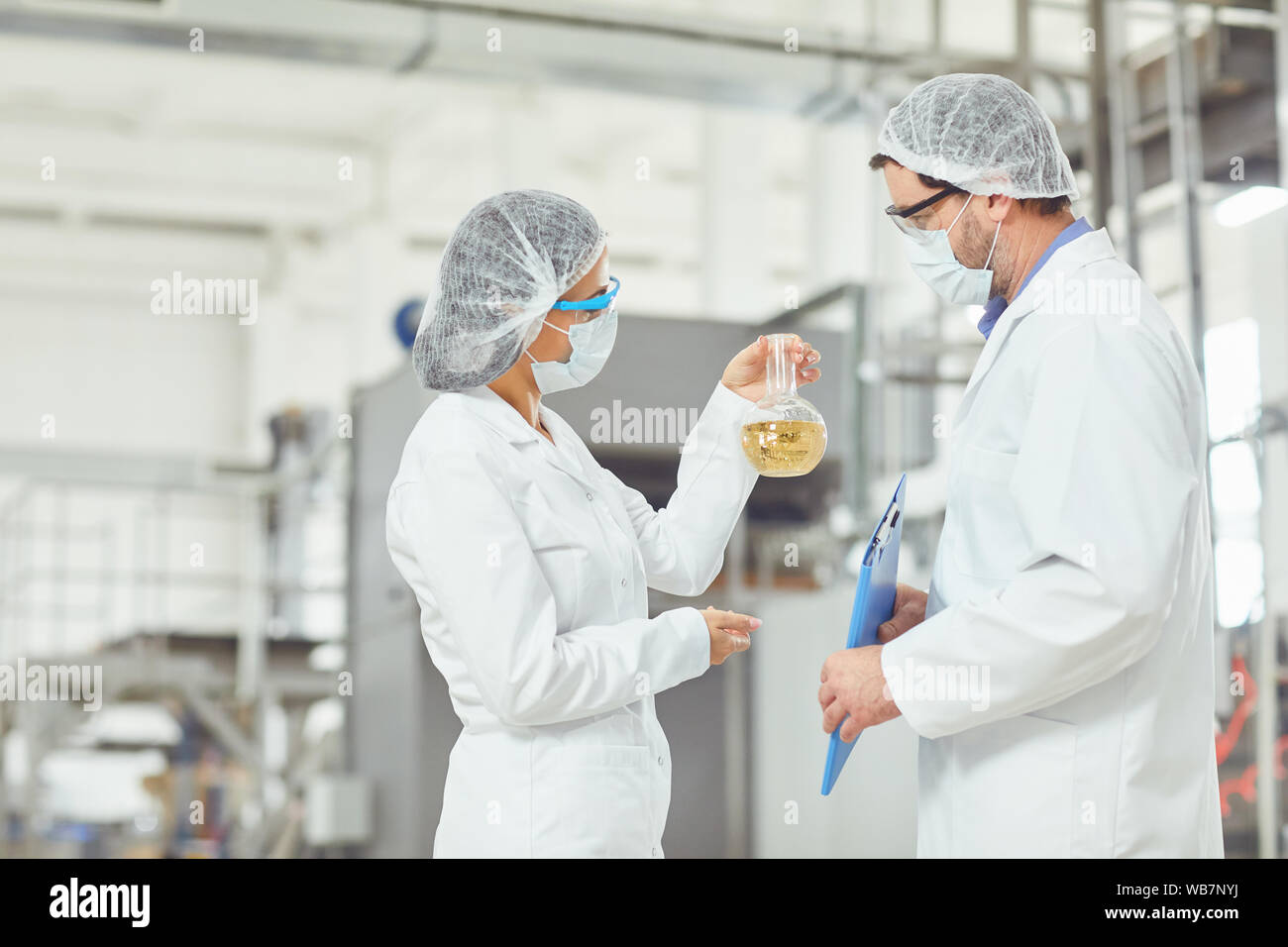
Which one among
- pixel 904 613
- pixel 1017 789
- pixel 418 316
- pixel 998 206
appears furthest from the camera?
pixel 418 316

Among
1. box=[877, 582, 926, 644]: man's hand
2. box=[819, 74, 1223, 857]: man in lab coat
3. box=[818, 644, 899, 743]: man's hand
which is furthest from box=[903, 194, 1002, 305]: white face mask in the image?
box=[818, 644, 899, 743]: man's hand

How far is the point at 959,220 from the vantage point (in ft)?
6.09

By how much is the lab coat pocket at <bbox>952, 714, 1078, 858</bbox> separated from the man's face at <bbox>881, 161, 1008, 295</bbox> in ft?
1.86

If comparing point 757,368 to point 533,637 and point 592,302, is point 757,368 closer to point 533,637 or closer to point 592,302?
point 592,302

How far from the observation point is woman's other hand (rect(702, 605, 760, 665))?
1756 mm

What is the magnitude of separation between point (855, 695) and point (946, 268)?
56 cm

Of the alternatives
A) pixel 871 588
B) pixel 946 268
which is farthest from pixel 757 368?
pixel 871 588

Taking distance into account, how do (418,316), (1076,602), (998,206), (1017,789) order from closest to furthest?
1. (1076,602)
2. (1017,789)
3. (998,206)
4. (418,316)

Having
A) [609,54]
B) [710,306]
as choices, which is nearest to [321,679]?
[710,306]

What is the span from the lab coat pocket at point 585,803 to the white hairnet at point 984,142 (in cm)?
80

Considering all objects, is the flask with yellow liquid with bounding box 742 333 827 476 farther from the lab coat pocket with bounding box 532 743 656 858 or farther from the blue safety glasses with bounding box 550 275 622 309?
the lab coat pocket with bounding box 532 743 656 858

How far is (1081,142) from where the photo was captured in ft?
17.3

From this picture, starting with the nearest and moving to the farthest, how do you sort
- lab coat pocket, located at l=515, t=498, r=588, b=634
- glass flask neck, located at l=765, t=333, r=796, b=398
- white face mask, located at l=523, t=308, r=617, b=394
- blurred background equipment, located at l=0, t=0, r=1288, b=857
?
lab coat pocket, located at l=515, t=498, r=588, b=634
white face mask, located at l=523, t=308, r=617, b=394
glass flask neck, located at l=765, t=333, r=796, b=398
blurred background equipment, located at l=0, t=0, r=1288, b=857

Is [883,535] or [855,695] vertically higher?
[883,535]
